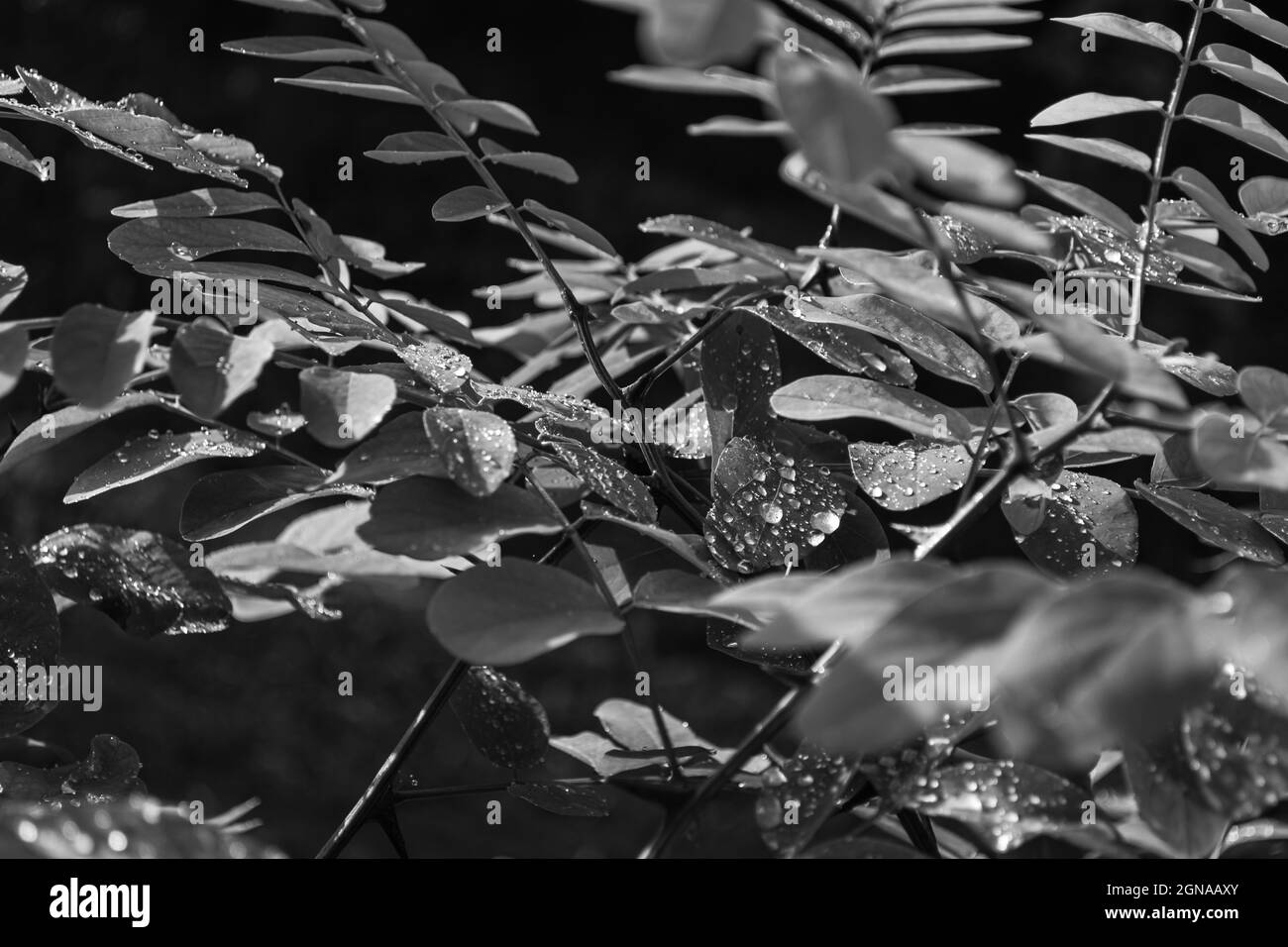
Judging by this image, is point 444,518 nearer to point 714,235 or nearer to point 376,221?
point 714,235

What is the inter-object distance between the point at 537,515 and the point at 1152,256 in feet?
1.00

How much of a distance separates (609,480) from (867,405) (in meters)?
0.11

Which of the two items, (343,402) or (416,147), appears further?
(416,147)

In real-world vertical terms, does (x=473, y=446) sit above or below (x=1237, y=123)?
below

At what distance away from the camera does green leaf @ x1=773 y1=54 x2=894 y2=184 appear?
0.83 ft

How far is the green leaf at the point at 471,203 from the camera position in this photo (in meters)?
0.54

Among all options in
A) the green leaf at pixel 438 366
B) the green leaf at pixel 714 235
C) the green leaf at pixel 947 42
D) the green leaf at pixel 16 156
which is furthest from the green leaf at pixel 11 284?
the green leaf at pixel 947 42

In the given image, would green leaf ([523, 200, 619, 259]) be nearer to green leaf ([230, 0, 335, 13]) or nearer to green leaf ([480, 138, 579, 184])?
green leaf ([480, 138, 579, 184])

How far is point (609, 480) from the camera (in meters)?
0.45

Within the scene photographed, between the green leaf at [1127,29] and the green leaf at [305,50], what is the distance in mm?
294

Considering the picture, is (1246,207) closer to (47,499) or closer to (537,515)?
(537,515)

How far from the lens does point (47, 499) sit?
2711 mm

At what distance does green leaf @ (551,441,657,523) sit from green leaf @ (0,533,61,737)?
23 centimetres

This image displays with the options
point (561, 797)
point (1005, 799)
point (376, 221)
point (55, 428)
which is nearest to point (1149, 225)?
point (1005, 799)
